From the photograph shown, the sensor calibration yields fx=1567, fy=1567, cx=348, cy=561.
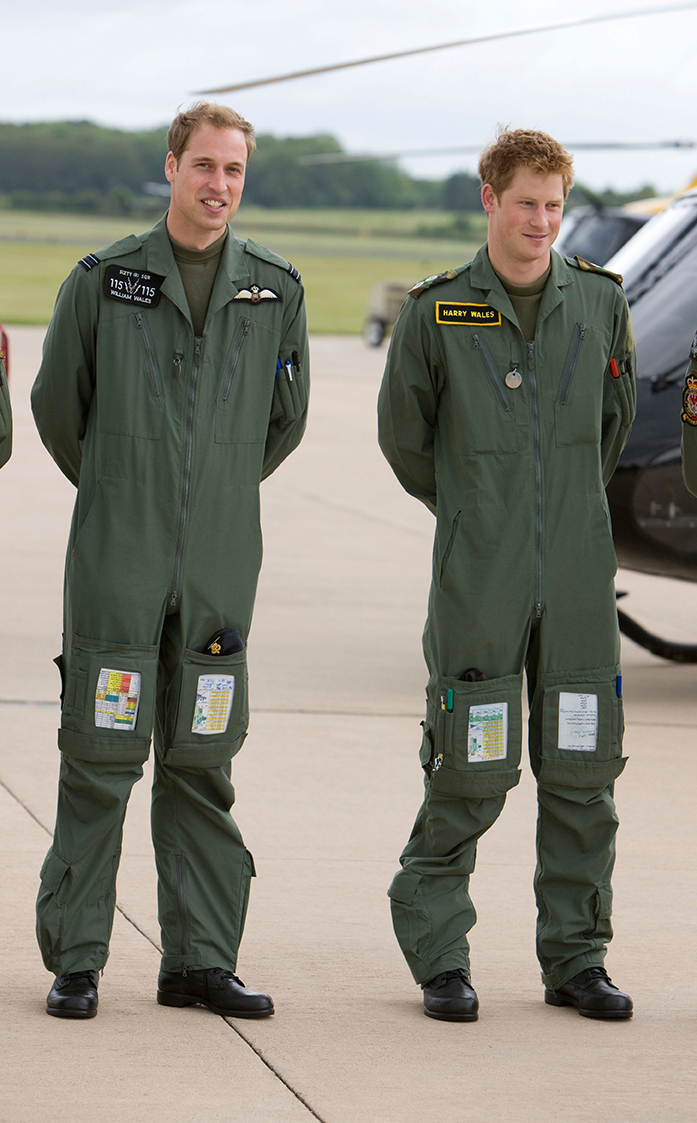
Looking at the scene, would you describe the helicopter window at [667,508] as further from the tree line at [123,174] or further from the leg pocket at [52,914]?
the tree line at [123,174]

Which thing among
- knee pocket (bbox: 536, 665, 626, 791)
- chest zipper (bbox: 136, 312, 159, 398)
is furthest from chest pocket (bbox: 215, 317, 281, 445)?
knee pocket (bbox: 536, 665, 626, 791)

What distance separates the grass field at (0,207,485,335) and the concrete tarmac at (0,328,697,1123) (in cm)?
3853

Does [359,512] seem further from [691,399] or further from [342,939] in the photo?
[691,399]

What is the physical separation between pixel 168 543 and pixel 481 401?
0.79 metres

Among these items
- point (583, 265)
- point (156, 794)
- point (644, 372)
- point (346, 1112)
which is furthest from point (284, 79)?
point (346, 1112)

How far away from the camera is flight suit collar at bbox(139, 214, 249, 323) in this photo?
352cm

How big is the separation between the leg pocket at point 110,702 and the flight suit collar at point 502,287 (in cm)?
112

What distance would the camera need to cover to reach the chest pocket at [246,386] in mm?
3539

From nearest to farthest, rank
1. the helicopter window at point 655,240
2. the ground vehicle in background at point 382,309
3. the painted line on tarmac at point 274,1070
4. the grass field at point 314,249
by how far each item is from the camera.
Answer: the painted line on tarmac at point 274,1070 < the helicopter window at point 655,240 < the ground vehicle in background at point 382,309 < the grass field at point 314,249

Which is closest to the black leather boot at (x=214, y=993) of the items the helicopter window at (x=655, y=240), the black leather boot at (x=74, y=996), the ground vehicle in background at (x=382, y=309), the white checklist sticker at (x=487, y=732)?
the black leather boot at (x=74, y=996)

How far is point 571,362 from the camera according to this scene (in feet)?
12.0

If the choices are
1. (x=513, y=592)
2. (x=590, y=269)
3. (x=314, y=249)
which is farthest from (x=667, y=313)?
(x=314, y=249)

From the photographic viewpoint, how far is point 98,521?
11.5 ft

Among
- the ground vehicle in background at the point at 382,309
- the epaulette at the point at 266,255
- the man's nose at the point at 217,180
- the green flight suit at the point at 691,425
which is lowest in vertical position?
the green flight suit at the point at 691,425
